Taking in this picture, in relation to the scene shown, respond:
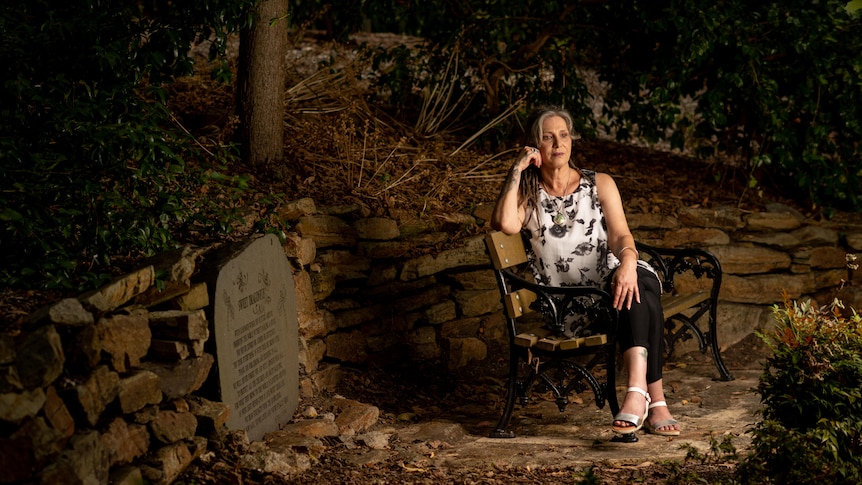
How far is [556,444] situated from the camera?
4.51 m

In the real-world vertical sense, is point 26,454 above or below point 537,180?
below

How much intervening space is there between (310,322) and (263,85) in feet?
5.00

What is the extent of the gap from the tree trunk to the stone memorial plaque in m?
1.27

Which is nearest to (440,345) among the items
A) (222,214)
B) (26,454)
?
(222,214)

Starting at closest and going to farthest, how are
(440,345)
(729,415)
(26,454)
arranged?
(26,454)
(729,415)
(440,345)

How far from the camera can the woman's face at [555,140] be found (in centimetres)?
487

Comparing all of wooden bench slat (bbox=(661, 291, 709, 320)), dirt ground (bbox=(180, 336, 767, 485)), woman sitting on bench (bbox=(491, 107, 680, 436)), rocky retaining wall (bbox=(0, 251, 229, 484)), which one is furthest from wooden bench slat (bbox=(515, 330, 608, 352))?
rocky retaining wall (bbox=(0, 251, 229, 484))

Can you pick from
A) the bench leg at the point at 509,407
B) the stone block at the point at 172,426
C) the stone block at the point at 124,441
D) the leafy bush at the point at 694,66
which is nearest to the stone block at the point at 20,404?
the stone block at the point at 124,441

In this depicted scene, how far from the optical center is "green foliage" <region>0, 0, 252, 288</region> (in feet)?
13.0

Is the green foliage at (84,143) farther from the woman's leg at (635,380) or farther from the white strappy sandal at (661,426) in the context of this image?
the white strappy sandal at (661,426)

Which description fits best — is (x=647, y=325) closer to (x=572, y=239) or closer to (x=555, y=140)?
(x=572, y=239)

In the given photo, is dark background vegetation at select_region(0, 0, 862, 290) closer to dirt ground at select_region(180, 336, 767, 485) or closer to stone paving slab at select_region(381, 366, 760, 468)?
dirt ground at select_region(180, 336, 767, 485)

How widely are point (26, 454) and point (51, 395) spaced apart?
23 centimetres

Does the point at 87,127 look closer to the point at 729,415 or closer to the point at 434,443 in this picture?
the point at 434,443
